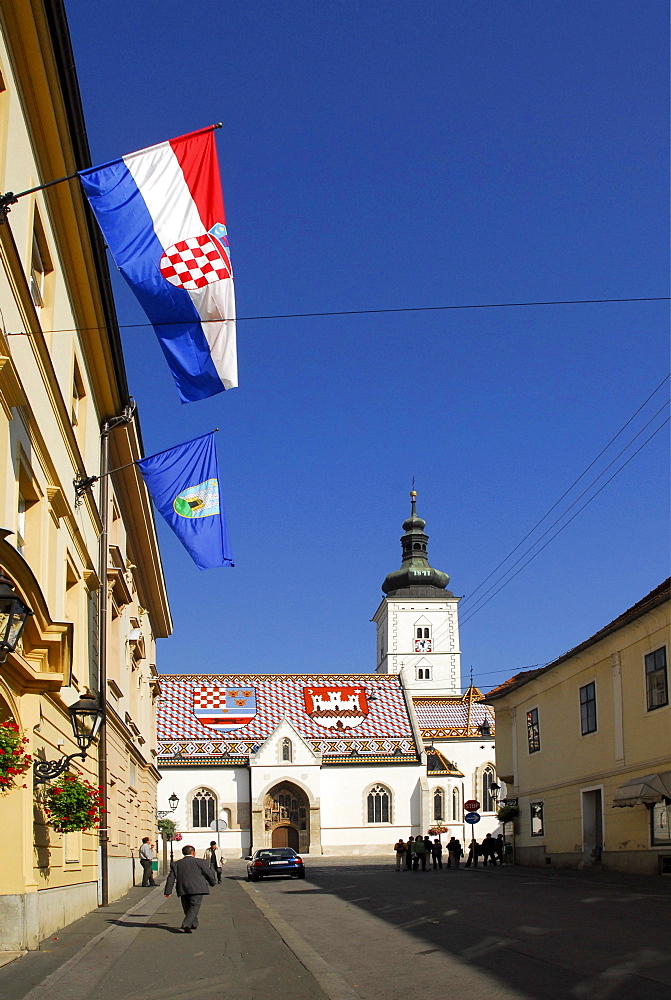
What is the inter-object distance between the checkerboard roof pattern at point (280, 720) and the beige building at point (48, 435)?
48049 millimetres

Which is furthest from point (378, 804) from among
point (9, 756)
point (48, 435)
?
point (9, 756)

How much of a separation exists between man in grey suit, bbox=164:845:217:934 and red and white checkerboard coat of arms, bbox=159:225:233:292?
853cm

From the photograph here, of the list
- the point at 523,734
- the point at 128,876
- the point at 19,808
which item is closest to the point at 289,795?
the point at 523,734

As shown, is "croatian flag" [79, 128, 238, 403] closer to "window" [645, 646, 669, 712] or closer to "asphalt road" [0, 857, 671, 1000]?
"asphalt road" [0, 857, 671, 1000]

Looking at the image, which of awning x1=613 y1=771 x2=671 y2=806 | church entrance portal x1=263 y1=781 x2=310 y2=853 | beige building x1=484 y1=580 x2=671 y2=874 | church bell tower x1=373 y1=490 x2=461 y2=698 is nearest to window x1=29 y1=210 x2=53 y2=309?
beige building x1=484 y1=580 x2=671 y2=874

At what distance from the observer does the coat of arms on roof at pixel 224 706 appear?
241 feet

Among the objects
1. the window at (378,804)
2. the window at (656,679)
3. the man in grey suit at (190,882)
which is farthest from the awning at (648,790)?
the window at (378,804)

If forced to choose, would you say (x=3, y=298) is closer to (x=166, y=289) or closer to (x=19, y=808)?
(x=166, y=289)

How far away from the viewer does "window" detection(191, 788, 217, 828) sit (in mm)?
70375

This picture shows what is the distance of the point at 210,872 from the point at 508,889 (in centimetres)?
1124

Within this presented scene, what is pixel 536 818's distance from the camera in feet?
125

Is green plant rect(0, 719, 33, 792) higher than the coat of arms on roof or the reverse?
higher

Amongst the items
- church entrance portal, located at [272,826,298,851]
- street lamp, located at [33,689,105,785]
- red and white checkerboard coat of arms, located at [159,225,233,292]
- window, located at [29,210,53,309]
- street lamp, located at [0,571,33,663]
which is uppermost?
window, located at [29,210,53,309]

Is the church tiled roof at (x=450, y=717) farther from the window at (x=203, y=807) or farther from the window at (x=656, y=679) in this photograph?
the window at (x=656, y=679)
